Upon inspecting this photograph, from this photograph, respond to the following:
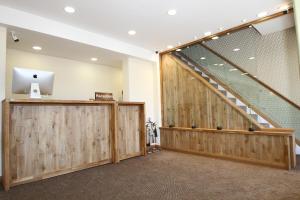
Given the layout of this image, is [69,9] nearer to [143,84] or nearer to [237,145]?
[143,84]

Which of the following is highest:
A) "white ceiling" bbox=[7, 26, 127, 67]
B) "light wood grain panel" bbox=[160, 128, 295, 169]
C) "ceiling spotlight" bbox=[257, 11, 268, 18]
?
"ceiling spotlight" bbox=[257, 11, 268, 18]

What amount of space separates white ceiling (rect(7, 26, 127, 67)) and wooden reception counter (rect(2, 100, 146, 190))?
1423 mm

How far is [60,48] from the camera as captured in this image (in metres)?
4.48

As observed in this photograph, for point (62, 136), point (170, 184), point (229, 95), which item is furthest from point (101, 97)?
point (229, 95)

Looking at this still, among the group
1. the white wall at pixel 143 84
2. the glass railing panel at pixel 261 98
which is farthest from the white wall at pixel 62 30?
the glass railing panel at pixel 261 98

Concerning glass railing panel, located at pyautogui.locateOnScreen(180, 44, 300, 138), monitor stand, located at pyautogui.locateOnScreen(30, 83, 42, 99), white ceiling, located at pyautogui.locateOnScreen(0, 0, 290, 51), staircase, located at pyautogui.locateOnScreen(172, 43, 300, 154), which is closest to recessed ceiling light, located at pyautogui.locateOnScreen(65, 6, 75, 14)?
white ceiling, located at pyautogui.locateOnScreen(0, 0, 290, 51)

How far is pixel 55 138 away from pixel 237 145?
11.5 ft

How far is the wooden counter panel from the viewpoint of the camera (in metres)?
2.96

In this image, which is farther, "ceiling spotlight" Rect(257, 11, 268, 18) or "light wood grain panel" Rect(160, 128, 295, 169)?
"ceiling spotlight" Rect(257, 11, 268, 18)

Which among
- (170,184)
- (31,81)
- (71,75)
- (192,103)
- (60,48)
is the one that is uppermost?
(60,48)

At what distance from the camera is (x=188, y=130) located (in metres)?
4.87

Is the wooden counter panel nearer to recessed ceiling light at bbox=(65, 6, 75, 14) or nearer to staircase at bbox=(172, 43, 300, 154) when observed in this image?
recessed ceiling light at bbox=(65, 6, 75, 14)

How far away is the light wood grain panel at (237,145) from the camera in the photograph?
3.44m

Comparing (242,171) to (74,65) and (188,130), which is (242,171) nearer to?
(188,130)
